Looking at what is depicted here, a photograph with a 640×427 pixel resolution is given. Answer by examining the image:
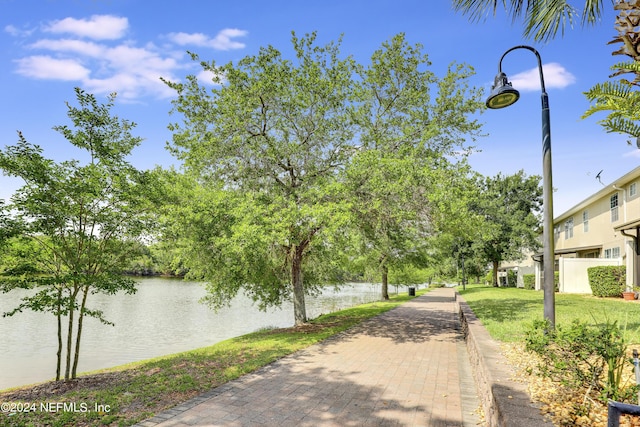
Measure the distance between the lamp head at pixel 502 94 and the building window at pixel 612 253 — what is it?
19442 millimetres

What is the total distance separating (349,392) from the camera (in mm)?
6496

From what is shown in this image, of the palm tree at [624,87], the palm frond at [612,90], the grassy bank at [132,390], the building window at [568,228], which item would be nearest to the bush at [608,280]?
the building window at [568,228]

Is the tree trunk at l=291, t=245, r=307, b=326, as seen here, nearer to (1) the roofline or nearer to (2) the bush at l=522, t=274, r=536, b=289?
(1) the roofline

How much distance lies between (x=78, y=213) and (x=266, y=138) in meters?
5.90

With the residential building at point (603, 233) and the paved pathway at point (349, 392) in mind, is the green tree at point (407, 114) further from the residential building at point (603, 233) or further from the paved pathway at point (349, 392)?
the residential building at point (603, 233)

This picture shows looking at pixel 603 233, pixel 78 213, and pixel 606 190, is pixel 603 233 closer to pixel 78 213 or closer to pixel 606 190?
pixel 606 190

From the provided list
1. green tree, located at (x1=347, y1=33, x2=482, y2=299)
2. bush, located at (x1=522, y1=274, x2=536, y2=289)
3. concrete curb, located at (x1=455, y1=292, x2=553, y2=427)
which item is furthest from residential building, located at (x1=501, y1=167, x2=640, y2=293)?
concrete curb, located at (x1=455, y1=292, x2=553, y2=427)

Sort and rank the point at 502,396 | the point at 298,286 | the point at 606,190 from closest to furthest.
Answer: the point at 502,396
the point at 298,286
the point at 606,190

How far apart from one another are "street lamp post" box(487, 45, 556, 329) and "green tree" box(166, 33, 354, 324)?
4951 mm

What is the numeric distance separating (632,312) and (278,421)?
1189 centimetres

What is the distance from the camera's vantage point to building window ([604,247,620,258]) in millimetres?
21344

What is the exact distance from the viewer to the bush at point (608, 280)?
1858cm

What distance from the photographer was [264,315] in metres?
22.0

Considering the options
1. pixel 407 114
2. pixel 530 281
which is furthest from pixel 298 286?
pixel 530 281
